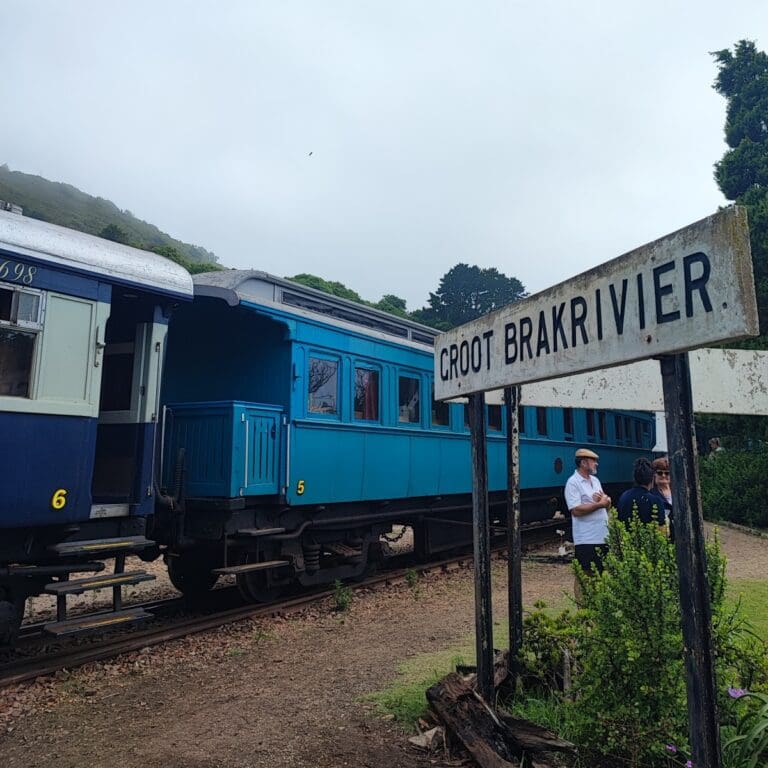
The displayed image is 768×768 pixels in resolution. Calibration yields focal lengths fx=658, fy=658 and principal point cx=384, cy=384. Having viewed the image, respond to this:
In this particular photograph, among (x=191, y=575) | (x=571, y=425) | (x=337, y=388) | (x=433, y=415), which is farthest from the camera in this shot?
(x=571, y=425)

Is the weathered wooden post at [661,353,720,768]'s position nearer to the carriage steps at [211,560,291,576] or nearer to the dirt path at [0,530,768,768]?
the dirt path at [0,530,768,768]

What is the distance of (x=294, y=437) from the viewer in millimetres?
7367

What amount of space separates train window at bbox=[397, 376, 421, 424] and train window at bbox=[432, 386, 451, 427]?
16.0 inches

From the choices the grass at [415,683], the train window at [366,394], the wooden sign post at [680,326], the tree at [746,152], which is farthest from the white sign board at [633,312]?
the tree at [746,152]

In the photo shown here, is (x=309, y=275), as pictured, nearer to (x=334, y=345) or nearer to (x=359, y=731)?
(x=334, y=345)

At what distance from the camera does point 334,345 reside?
8.05 m

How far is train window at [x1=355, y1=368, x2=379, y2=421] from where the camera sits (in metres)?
8.35

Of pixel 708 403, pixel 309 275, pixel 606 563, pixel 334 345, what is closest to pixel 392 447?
pixel 334 345

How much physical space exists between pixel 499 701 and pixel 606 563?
1.18 metres

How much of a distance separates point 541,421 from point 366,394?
4.90 metres

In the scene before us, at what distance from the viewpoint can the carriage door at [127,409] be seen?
5.79 metres

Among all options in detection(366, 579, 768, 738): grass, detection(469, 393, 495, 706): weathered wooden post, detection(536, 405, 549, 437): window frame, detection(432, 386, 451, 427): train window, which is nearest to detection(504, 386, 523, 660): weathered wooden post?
detection(469, 393, 495, 706): weathered wooden post

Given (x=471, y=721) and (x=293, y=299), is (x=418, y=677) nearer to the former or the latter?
(x=471, y=721)

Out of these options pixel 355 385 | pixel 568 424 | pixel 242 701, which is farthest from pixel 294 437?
pixel 568 424
